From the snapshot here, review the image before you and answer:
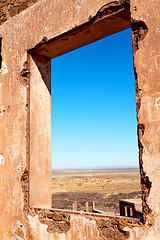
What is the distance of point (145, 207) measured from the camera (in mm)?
1986

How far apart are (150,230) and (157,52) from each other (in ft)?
4.49

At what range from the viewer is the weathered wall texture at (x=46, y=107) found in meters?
2.04

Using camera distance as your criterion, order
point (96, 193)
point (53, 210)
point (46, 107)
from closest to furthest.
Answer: point (53, 210), point (46, 107), point (96, 193)

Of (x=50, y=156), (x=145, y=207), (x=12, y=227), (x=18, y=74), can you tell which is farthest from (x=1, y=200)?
(x=145, y=207)

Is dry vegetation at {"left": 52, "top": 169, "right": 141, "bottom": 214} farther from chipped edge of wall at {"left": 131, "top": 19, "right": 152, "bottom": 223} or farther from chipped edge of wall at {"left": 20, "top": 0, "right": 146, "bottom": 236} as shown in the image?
chipped edge of wall at {"left": 131, "top": 19, "right": 152, "bottom": 223}

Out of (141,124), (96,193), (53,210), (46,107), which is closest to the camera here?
(141,124)

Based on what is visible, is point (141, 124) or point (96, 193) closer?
point (141, 124)

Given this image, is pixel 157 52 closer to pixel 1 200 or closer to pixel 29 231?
pixel 29 231

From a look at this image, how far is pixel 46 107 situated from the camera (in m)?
3.13

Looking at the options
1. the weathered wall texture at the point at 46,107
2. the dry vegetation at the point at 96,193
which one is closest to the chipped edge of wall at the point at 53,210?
the weathered wall texture at the point at 46,107

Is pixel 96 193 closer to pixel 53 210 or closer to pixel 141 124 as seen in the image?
pixel 53 210

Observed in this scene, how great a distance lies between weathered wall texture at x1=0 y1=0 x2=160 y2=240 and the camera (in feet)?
6.70

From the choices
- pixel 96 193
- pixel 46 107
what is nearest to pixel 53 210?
pixel 46 107

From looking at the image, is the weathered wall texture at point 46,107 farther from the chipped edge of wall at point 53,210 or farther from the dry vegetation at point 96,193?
the dry vegetation at point 96,193
